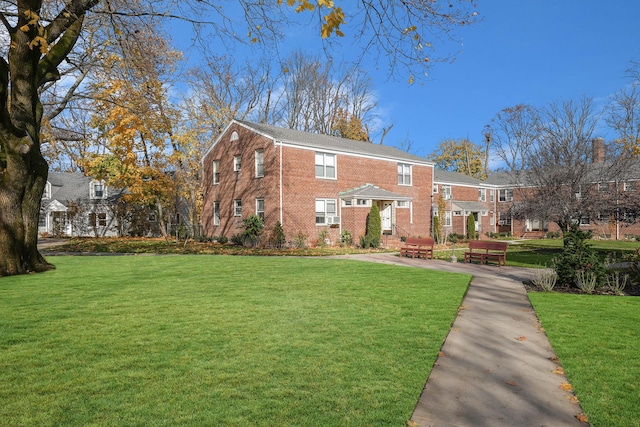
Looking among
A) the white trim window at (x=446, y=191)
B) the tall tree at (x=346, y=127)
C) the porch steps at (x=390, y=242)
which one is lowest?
the porch steps at (x=390, y=242)

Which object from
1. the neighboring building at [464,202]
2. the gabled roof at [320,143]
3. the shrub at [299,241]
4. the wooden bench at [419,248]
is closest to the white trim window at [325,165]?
the gabled roof at [320,143]

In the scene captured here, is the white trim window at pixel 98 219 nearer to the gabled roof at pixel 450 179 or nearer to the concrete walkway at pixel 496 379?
the gabled roof at pixel 450 179

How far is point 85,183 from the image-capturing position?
140 feet

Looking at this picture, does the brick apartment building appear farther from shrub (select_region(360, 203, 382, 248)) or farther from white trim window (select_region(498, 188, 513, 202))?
white trim window (select_region(498, 188, 513, 202))

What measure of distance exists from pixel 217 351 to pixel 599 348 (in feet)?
16.1

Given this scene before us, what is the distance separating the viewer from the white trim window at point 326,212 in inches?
1008

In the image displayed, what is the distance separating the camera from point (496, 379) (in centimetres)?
435

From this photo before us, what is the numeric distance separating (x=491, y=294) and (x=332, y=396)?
21.9ft

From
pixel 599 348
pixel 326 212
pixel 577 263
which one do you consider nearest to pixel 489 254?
pixel 577 263

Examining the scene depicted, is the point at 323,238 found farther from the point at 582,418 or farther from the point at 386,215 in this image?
the point at 582,418

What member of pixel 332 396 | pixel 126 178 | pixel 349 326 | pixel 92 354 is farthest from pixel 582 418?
pixel 126 178

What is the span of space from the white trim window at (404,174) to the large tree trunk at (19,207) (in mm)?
23880

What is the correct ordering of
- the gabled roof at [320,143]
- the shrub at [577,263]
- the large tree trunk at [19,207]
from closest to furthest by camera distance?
the shrub at [577,263] → the large tree trunk at [19,207] → the gabled roof at [320,143]

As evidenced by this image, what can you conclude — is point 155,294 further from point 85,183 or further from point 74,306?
point 85,183
